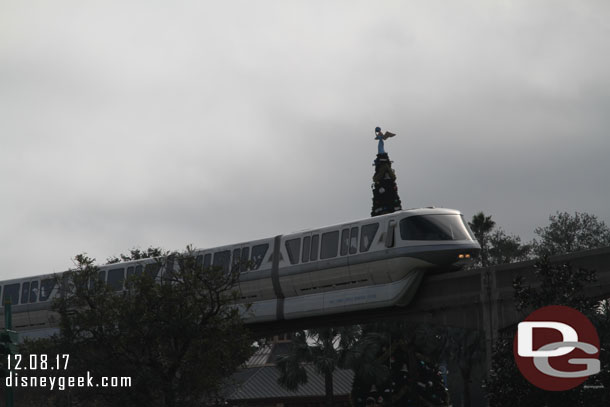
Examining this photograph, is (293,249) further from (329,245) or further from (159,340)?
(159,340)

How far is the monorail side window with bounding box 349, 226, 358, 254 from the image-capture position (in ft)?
118

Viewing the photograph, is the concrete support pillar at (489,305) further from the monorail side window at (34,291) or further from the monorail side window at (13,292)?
the monorail side window at (13,292)

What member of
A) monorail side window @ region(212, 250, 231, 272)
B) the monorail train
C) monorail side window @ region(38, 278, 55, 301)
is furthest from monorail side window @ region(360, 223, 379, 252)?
monorail side window @ region(38, 278, 55, 301)

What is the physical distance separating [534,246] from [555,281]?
217 feet

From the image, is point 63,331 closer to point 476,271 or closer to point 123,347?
point 123,347

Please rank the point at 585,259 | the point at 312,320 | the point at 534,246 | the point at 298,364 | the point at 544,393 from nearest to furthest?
1. the point at 544,393
2. the point at 585,259
3. the point at 312,320
4. the point at 298,364
5. the point at 534,246

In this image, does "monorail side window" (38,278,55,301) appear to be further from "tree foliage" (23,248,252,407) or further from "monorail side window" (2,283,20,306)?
"tree foliage" (23,248,252,407)

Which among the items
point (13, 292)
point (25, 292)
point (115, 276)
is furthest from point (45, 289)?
point (115, 276)

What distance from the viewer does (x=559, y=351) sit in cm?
2189

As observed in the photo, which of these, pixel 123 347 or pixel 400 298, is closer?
pixel 123 347

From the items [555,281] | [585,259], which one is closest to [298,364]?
[585,259]

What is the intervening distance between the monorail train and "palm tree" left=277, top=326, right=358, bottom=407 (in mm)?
9083

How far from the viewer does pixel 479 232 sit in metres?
72.6

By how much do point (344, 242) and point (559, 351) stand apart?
15.1m
